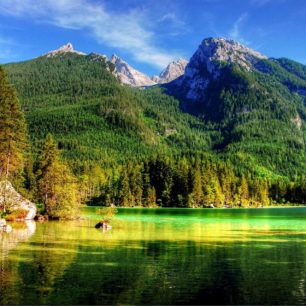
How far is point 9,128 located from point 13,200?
44.6 ft

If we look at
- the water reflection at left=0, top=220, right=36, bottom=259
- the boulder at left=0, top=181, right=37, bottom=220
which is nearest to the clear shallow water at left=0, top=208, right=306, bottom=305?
the water reflection at left=0, top=220, right=36, bottom=259

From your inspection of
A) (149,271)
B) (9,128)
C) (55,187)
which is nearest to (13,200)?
(55,187)

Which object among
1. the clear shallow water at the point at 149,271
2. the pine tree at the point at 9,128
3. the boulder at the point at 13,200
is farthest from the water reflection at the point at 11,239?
the pine tree at the point at 9,128

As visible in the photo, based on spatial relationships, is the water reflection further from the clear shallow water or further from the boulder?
the boulder

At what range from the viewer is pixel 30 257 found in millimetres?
38250

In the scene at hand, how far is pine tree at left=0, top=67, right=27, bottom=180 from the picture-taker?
79625 millimetres

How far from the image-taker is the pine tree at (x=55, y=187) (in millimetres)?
88375

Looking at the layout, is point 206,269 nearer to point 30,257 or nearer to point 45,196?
point 30,257

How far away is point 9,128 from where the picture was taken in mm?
81562

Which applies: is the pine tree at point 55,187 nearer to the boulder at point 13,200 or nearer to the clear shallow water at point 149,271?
the boulder at point 13,200

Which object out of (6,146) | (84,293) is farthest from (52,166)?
(84,293)

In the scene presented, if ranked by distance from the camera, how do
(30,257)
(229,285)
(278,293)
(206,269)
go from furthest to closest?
(30,257)
(206,269)
(229,285)
(278,293)

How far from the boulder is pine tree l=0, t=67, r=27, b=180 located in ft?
6.84

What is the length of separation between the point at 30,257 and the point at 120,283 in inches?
512
